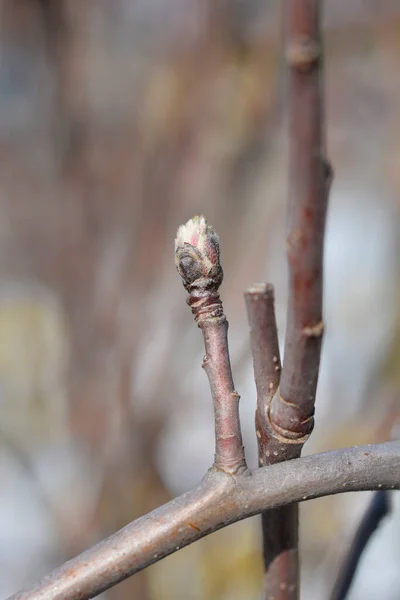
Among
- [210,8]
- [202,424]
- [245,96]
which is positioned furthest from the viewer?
[202,424]

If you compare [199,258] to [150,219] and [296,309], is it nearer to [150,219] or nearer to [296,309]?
[296,309]

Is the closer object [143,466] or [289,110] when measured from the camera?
[289,110]

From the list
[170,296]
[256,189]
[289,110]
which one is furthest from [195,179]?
[289,110]

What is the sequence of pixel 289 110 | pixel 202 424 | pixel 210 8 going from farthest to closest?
1. pixel 202 424
2. pixel 210 8
3. pixel 289 110

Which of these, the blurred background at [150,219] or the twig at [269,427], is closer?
the twig at [269,427]

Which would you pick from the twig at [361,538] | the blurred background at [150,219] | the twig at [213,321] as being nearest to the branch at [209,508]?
the twig at [213,321]

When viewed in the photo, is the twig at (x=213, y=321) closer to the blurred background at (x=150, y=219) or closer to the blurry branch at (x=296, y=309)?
the blurry branch at (x=296, y=309)

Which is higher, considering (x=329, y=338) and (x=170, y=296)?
(x=170, y=296)

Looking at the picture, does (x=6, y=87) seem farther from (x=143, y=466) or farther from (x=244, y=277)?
(x=143, y=466)
